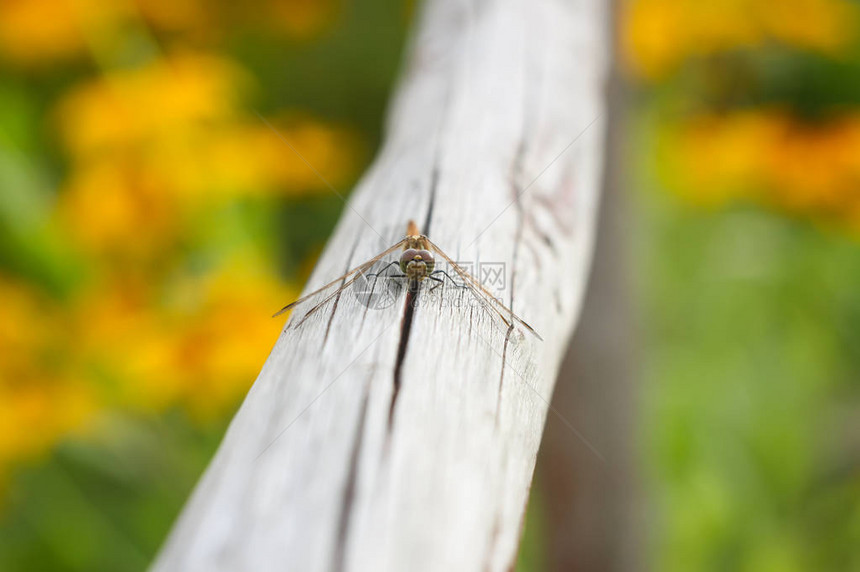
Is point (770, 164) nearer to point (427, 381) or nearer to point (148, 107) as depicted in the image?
point (148, 107)

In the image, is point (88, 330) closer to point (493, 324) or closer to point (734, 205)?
point (493, 324)

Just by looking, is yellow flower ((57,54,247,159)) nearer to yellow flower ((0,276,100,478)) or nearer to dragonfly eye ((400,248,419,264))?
yellow flower ((0,276,100,478))

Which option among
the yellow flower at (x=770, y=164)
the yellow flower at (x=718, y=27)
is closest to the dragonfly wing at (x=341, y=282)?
the yellow flower at (x=718, y=27)

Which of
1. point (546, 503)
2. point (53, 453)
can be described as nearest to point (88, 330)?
point (53, 453)

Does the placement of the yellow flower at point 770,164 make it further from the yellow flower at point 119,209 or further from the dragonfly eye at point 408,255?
the dragonfly eye at point 408,255

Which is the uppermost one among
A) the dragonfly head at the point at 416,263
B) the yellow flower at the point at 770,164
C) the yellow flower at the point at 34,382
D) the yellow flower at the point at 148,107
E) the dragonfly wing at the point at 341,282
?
the yellow flower at the point at 770,164

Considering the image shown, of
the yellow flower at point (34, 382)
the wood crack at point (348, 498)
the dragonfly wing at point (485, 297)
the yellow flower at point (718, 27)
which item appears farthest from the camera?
the yellow flower at point (718, 27)
